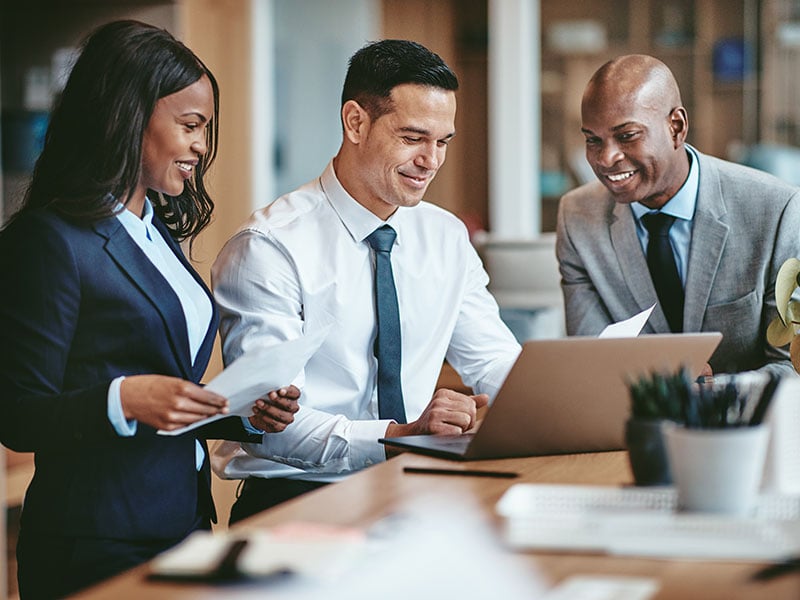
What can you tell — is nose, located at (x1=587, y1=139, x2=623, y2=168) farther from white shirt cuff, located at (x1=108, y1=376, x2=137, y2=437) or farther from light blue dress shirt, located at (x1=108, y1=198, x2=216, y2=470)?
white shirt cuff, located at (x1=108, y1=376, x2=137, y2=437)

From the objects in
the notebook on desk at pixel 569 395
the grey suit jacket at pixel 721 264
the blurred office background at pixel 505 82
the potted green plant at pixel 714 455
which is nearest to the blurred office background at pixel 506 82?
the blurred office background at pixel 505 82

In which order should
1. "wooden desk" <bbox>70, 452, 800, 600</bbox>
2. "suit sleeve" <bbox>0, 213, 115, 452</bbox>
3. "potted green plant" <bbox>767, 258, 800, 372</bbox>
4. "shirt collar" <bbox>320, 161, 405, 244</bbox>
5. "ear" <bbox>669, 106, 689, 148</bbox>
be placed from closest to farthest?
"wooden desk" <bbox>70, 452, 800, 600</bbox> → "suit sleeve" <bbox>0, 213, 115, 452</bbox> → "potted green plant" <bbox>767, 258, 800, 372</bbox> → "shirt collar" <bbox>320, 161, 405, 244</bbox> → "ear" <bbox>669, 106, 689, 148</bbox>

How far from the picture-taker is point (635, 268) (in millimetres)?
2326

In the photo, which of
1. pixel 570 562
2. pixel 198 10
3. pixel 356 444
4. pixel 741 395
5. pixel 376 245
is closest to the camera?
pixel 570 562

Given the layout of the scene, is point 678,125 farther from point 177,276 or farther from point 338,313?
point 177,276

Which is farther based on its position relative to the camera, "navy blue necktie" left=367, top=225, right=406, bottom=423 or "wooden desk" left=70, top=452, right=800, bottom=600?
"navy blue necktie" left=367, top=225, right=406, bottom=423

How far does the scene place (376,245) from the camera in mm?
2068

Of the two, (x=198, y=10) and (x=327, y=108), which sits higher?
(x=198, y=10)

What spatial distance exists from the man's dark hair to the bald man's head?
0.39m

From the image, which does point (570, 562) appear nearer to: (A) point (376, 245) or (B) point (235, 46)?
(A) point (376, 245)

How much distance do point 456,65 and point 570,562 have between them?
213 inches

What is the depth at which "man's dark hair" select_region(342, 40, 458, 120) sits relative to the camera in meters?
2.08

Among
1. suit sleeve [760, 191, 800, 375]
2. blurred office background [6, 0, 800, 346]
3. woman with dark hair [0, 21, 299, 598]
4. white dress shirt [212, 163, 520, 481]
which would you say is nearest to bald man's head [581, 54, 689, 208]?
suit sleeve [760, 191, 800, 375]

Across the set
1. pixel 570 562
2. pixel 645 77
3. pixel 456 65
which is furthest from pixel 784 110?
pixel 570 562
